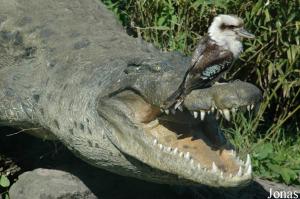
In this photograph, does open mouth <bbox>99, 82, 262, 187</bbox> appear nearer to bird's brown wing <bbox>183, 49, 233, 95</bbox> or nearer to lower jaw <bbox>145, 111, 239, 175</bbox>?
lower jaw <bbox>145, 111, 239, 175</bbox>

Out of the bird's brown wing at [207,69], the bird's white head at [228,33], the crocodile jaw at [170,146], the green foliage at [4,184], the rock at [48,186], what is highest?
the bird's white head at [228,33]

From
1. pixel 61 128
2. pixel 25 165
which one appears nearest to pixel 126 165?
pixel 61 128

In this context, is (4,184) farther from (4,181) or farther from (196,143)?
(196,143)

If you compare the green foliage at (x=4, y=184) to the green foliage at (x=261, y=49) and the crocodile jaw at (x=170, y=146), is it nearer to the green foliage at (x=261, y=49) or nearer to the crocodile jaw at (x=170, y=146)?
the crocodile jaw at (x=170, y=146)

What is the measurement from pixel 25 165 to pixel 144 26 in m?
1.39

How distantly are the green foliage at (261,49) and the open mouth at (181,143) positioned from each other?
50.7 inches

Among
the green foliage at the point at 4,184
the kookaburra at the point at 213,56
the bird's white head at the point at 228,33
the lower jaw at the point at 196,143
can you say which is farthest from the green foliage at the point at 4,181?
the bird's white head at the point at 228,33

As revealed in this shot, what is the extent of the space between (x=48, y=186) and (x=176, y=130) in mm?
1005

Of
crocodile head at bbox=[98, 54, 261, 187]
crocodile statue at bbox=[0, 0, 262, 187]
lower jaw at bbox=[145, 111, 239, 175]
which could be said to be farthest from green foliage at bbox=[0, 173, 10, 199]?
lower jaw at bbox=[145, 111, 239, 175]

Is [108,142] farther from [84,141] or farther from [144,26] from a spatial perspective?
[144,26]

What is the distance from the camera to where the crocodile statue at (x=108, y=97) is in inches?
135

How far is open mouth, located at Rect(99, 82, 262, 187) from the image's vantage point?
11.2 feet

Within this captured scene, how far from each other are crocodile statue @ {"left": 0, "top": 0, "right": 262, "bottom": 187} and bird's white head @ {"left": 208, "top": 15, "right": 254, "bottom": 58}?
20 cm

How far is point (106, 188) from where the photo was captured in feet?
14.3
